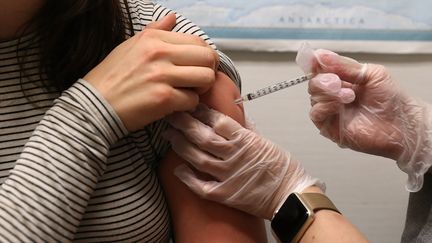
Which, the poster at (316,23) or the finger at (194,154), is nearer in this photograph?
the finger at (194,154)

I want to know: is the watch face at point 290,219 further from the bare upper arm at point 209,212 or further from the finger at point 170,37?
the finger at point 170,37

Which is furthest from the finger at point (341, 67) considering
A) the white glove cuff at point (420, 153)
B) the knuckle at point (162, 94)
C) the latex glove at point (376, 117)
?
the knuckle at point (162, 94)

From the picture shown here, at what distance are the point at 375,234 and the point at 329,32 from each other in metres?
0.66

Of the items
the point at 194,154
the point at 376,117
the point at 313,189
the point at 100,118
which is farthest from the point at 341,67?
the point at 100,118

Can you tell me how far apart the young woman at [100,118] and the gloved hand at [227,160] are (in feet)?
0.11

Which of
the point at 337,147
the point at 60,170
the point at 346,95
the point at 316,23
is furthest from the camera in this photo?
the point at 337,147

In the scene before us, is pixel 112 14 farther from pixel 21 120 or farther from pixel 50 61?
pixel 21 120

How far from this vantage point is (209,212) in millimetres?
994

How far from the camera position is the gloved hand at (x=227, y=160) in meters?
0.97

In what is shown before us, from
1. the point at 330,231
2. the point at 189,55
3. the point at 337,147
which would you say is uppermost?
the point at 189,55

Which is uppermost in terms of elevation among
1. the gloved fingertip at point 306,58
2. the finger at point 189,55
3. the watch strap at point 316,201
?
the finger at point 189,55

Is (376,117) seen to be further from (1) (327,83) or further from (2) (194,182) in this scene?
(2) (194,182)

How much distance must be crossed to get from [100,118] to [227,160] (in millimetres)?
266

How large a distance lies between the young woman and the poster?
417 mm
